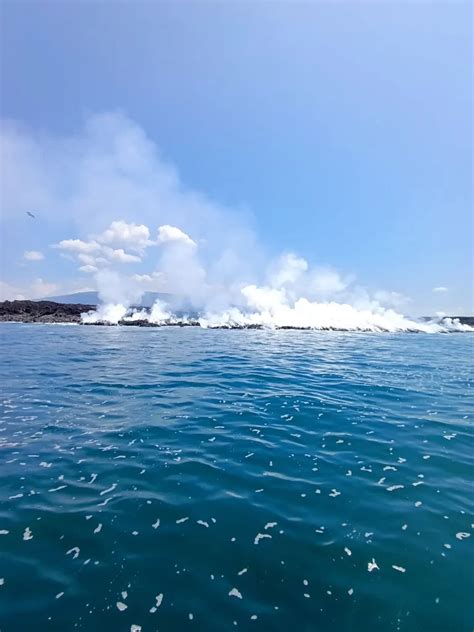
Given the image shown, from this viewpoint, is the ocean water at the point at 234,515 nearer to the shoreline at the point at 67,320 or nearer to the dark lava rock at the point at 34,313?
the shoreline at the point at 67,320

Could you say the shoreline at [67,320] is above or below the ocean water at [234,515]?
above

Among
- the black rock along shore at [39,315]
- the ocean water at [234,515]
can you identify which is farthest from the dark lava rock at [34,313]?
the ocean water at [234,515]

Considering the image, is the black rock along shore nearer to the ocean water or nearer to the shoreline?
the shoreline

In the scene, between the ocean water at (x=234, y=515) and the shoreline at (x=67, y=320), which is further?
the shoreline at (x=67, y=320)

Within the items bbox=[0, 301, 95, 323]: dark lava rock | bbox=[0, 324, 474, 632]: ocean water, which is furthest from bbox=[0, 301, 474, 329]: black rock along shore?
bbox=[0, 324, 474, 632]: ocean water

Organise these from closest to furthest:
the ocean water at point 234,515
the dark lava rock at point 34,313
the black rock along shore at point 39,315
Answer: the ocean water at point 234,515 < the black rock along shore at point 39,315 < the dark lava rock at point 34,313

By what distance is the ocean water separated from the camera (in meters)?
4.42

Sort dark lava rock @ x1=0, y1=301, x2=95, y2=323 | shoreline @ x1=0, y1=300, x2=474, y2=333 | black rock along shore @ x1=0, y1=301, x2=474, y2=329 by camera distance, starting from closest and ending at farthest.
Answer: shoreline @ x1=0, y1=300, x2=474, y2=333 → black rock along shore @ x1=0, y1=301, x2=474, y2=329 → dark lava rock @ x1=0, y1=301, x2=95, y2=323

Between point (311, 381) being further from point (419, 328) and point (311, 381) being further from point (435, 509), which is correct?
point (419, 328)

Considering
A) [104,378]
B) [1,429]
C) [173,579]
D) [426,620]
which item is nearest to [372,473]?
[426,620]

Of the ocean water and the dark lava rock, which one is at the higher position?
the dark lava rock

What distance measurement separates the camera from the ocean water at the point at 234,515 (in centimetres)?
442

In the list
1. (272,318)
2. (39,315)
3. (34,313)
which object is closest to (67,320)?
(39,315)

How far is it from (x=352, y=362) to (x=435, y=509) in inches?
785
